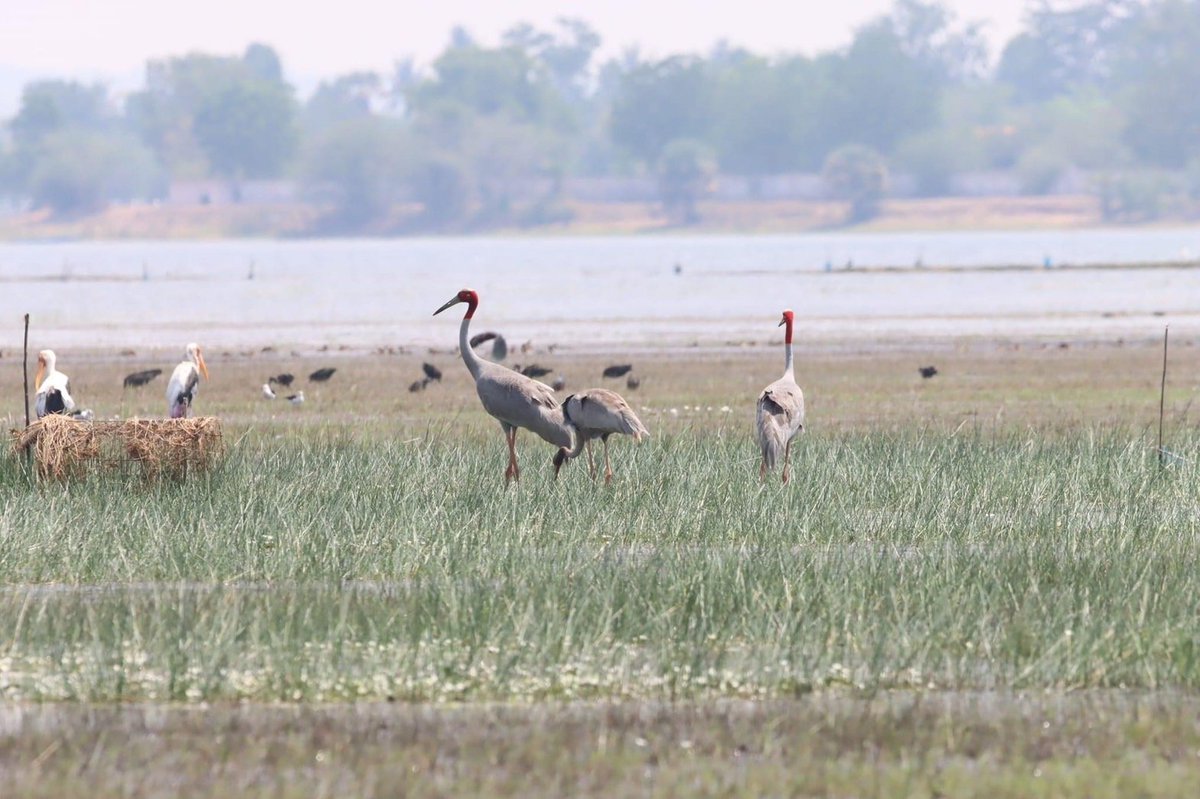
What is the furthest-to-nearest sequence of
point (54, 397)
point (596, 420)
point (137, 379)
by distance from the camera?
point (137, 379), point (54, 397), point (596, 420)

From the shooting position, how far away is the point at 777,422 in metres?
15.6

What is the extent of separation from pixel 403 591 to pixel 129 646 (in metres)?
1.90

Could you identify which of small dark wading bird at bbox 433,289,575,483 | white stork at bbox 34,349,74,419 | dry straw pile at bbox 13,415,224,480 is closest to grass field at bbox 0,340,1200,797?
dry straw pile at bbox 13,415,224,480

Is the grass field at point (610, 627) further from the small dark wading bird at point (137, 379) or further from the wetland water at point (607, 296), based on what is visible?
the wetland water at point (607, 296)

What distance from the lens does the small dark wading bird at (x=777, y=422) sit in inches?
609

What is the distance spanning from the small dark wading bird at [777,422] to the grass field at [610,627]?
0.90ft

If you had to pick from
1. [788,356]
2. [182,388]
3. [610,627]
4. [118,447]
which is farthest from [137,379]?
[610,627]

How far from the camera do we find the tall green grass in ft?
30.7

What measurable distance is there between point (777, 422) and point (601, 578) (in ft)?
15.8

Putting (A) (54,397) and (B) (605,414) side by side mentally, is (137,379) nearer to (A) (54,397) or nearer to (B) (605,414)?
(A) (54,397)

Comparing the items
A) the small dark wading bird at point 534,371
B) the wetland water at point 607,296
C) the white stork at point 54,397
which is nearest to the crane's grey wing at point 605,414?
the white stork at point 54,397

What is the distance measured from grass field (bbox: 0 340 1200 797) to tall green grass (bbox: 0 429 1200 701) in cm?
3

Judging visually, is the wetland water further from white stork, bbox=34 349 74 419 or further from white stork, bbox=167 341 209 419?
white stork, bbox=34 349 74 419

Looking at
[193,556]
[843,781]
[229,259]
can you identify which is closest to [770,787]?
[843,781]
